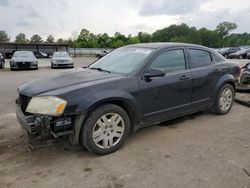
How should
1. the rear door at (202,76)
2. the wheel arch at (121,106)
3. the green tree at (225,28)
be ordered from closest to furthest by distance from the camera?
the wheel arch at (121,106), the rear door at (202,76), the green tree at (225,28)

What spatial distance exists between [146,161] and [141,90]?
105 cm

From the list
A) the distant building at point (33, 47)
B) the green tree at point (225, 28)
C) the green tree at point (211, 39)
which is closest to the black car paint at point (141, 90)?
the distant building at point (33, 47)

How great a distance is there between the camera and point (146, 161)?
330 centimetres

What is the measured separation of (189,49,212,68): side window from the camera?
4.58m

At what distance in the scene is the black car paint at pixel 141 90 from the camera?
10.7 ft

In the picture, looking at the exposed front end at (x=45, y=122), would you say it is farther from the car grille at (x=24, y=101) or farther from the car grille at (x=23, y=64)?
the car grille at (x=23, y=64)

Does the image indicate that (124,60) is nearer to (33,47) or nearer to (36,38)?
(33,47)

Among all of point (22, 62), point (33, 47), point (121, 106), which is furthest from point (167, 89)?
point (33, 47)

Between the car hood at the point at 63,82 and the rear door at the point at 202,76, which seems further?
the rear door at the point at 202,76

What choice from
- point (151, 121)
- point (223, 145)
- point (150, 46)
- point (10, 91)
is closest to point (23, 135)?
point (151, 121)

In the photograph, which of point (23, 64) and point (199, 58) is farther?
point (23, 64)

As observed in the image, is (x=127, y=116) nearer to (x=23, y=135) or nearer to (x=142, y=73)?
(x=142, y=73)

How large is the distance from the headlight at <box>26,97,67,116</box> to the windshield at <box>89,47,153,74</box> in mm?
1196

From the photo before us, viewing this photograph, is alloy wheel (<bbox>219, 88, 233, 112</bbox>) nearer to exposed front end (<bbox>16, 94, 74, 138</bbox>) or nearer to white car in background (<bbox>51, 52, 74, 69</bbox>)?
exposed front end (<bbox>16, 94, 74, 138</bbox>)
